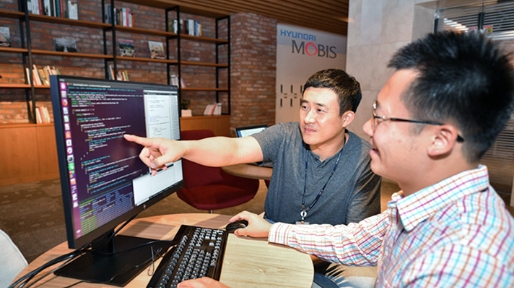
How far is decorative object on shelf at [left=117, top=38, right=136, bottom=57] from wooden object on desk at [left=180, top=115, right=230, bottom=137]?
1518mm

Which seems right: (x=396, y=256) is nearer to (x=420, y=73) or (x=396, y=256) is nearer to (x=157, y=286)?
(x=420, y=73)

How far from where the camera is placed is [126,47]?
616cm

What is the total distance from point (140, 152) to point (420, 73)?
2.78 ft

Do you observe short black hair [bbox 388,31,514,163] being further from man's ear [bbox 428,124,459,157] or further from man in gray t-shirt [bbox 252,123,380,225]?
man in gray t-shirt [bbox 252,123,380,225]

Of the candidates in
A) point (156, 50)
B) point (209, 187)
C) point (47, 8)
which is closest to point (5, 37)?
point (47, 8)

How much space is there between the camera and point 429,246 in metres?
0.66

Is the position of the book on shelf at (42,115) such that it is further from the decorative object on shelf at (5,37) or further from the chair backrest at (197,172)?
the chair backrest at (197,172)

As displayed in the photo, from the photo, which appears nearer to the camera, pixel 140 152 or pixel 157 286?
pixel 157 286

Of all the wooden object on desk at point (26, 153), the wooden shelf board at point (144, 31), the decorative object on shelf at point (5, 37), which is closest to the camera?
the wooden object on desk at point (26, 153)

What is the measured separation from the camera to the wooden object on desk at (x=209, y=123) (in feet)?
21.4

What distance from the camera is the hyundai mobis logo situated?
8.52 metres

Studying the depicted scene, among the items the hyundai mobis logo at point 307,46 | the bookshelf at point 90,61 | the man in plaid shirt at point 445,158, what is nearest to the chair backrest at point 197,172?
the man in plaid shirt at point 445,158

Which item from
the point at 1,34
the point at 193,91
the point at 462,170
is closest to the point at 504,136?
the point at 462,170

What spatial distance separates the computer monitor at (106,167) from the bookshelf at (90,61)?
14.8ft
